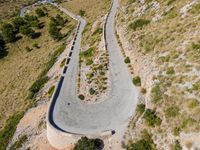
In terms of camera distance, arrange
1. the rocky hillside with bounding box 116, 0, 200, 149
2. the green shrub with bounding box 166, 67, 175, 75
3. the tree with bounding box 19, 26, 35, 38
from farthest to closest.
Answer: the tree with bounding box 19, 26, 35, 38 → the green shrub with bounding box 166, 67, 175, 75 → the rocky hillside with bounding box 116, 0, 200, 149

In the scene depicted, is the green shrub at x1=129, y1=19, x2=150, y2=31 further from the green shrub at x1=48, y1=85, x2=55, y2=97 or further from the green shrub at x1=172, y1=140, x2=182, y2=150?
the green shrub at x1=172, y1=140, x2=182, y2=150

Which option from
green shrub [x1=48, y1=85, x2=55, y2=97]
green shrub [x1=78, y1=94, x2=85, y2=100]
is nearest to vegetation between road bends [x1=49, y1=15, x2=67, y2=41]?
green shrub [x1=48, y1=85, x2=55, y2=97]

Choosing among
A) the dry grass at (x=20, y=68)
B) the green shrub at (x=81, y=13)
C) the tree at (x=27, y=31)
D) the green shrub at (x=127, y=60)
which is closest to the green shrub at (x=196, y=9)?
the green shrub at (x=127, y=60)

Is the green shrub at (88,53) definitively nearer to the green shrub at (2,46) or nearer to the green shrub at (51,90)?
the green shrub at (51,90)

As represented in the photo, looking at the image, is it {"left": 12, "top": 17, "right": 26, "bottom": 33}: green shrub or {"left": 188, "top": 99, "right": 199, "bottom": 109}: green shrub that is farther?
{"left": 12, "top": 17, "right": 26, "bottom": 33}: green shrub

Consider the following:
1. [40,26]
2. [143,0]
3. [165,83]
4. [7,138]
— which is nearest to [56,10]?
[40,26]

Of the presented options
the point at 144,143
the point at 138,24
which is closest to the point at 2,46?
the point at 138,24
